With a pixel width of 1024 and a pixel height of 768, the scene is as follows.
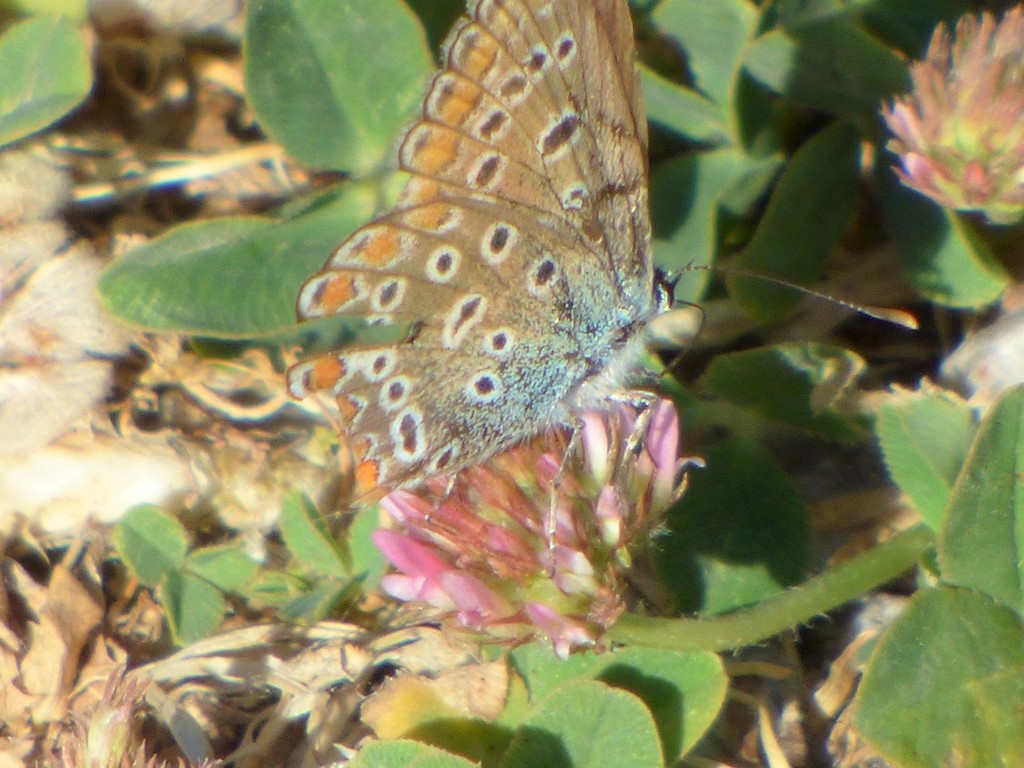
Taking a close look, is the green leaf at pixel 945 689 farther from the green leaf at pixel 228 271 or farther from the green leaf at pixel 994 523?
the green leaf at pixel 228 271

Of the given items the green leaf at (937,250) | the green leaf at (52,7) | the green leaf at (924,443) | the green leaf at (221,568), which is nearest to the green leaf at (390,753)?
the green leaf at (221,568)

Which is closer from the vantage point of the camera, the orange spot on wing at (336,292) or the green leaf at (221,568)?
the orange spot on wing at (336,292)

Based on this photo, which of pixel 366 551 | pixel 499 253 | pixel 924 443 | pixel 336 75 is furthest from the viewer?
pixel 336 75

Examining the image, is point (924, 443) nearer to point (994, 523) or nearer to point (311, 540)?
point (994, 523)

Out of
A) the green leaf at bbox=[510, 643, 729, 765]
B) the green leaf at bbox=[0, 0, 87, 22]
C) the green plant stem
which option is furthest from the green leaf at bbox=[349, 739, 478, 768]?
the green leaf at bbox=[0, 0, 87, 22]

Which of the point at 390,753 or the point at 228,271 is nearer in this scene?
the point at 390,753

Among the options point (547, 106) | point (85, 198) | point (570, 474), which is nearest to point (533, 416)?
point (570, 474)

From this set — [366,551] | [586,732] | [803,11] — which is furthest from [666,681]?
[803,11]
